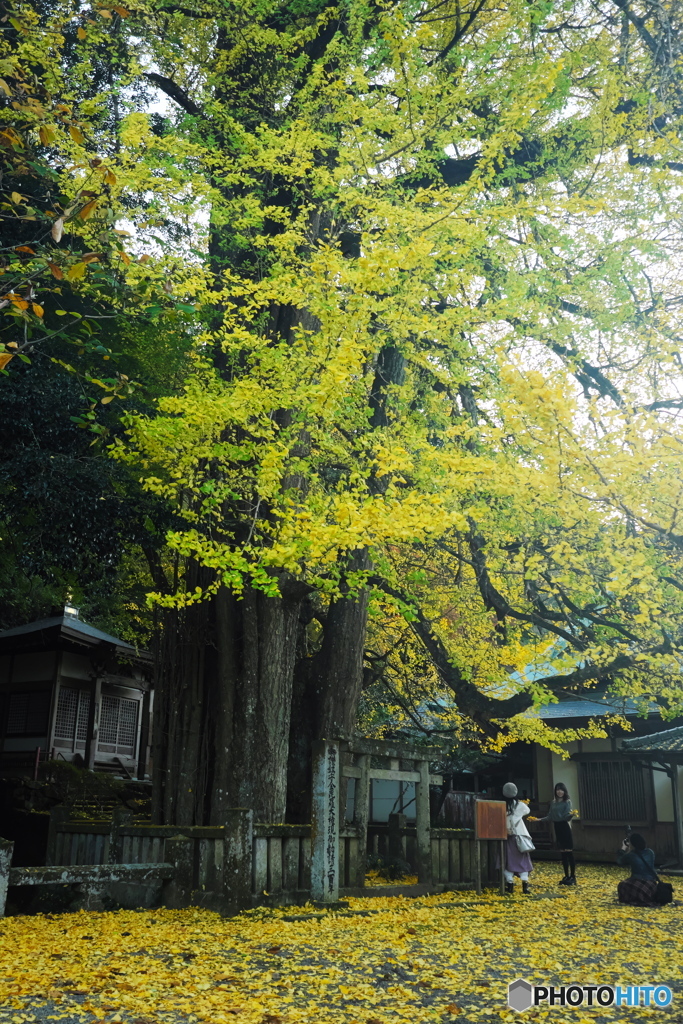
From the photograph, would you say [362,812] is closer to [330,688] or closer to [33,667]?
[330,688]

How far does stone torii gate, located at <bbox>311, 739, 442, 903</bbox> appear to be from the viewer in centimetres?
938

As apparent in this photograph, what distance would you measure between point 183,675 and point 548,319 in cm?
763

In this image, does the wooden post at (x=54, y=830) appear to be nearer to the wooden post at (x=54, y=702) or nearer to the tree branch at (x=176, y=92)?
the wooden post at (x=54, y=702)

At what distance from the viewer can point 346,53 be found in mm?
11898

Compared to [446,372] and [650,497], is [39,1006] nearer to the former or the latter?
[650,497]

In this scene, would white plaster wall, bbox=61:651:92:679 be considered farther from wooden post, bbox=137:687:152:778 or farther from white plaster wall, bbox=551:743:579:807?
white plaster wall, bbox=551:743:579:807

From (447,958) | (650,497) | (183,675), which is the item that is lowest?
(447,958)

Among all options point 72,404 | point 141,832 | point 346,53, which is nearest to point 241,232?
point 346,53

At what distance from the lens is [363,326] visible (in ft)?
34.0

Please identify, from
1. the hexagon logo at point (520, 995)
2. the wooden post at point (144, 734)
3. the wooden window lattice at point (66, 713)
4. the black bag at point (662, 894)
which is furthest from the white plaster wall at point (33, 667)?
the hexagon logo at point (520, 995)

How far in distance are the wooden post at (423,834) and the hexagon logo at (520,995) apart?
5698 millimetres

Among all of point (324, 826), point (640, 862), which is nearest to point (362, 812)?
point (324, 826)

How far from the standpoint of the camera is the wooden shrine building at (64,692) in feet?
68.0

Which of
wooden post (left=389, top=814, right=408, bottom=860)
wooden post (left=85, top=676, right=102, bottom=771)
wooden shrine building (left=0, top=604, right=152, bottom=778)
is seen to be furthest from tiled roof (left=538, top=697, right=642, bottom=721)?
wooden post (left=85, top=676, right=102, bottom=771)
